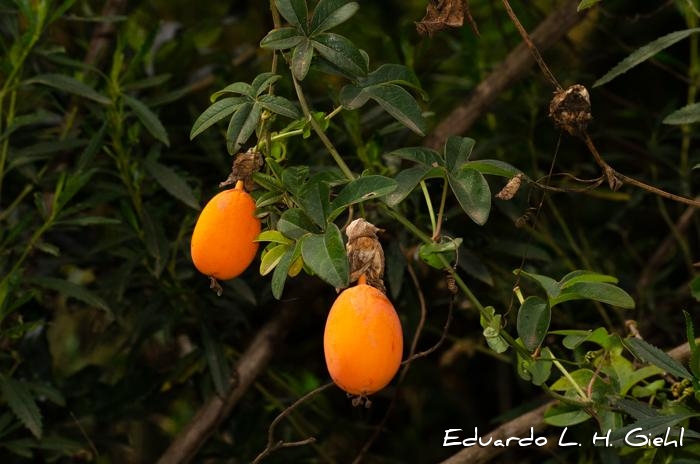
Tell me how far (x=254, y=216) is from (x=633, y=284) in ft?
4.04

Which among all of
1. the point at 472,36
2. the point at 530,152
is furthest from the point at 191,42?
the point at 530,152

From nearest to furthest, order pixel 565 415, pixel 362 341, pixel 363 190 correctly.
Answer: pixel 362 341, pixel 363 190, pixel 565 415

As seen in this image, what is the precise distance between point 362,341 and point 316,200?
0.61ft

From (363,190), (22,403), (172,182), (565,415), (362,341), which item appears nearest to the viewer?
(362,341)

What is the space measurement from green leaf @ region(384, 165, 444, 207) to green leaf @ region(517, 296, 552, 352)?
20 centimetres

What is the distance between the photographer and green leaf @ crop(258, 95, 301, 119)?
1142 millimetres

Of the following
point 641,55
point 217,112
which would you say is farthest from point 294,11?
point 641,55

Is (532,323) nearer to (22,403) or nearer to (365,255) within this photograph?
(365,255)

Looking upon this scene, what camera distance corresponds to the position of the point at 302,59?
1145 mm

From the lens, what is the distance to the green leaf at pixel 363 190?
1.07m

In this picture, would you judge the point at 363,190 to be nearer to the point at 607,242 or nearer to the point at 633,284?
the point at 633,284

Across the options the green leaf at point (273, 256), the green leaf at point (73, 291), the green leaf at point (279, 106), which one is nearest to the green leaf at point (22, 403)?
the green leaf at point (73, 291)

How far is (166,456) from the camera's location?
1894 millimetres

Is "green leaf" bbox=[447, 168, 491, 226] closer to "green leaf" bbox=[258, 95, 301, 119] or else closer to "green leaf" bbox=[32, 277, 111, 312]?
"green leaf" bbox=[258, 95, 301, 119]
